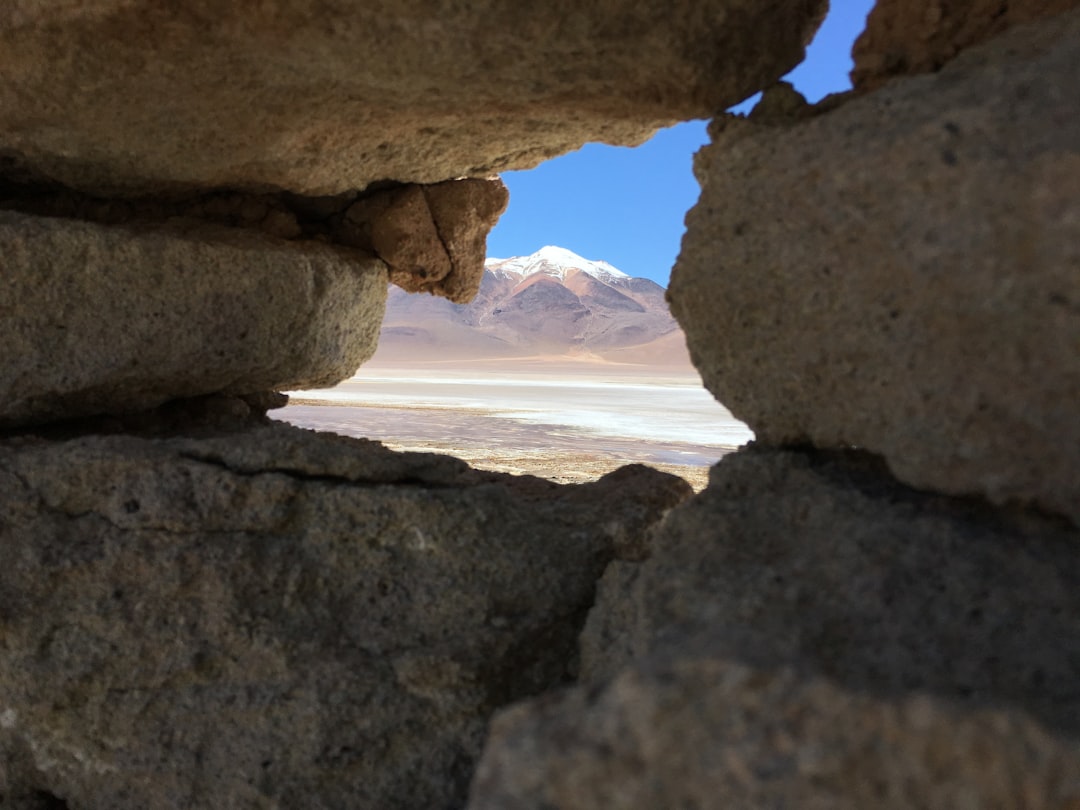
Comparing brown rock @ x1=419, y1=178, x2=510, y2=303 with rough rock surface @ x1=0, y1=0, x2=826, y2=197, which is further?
brown rock @ x1=419, y1=178, x2=510, y2=303

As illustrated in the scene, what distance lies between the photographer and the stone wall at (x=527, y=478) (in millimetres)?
743

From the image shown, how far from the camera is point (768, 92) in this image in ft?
4.33

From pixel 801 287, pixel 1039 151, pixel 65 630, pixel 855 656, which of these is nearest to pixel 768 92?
pixel 801 287

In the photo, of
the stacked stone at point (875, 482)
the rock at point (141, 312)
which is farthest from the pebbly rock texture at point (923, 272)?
the rock at point (141, 312)

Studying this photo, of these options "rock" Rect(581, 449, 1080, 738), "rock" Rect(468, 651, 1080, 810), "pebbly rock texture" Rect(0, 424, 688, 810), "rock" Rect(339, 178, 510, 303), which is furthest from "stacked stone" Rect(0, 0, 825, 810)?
"rock" Rect(468, 651, 1080, 810)

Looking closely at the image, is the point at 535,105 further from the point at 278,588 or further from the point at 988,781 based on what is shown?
the point at 988,781

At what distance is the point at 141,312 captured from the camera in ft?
5.35

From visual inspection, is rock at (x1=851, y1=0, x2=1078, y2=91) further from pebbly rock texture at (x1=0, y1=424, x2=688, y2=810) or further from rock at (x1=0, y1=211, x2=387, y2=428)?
rock at (x1=0, y1=211, x2=387, y2=428)

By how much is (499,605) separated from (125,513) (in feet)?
2.20

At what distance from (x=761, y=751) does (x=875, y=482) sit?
578mm

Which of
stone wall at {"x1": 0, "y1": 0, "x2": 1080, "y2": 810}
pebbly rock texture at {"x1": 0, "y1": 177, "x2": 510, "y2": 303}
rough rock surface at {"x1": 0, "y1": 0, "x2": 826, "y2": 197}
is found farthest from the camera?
pebbly rock texture at {"x1": 0, "y1": 177, "x2": 510, "y2": 303}

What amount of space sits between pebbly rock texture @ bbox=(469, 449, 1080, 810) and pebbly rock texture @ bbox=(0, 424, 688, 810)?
1.07 feet

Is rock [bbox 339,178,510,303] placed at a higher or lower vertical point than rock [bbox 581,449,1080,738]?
higher

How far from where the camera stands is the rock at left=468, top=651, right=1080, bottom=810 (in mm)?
636
